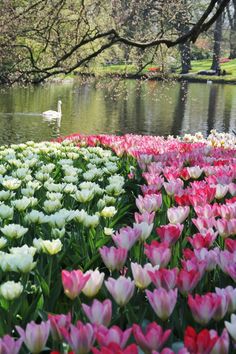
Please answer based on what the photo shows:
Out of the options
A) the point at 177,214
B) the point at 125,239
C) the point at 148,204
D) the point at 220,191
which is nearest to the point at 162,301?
the point at 125,239

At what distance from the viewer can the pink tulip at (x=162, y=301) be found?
5.10 ft

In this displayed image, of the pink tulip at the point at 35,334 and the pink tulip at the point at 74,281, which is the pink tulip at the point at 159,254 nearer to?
the pink tulip at the point at 74,281

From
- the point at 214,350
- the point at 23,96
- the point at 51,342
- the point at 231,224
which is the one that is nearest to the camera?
the point at 214,350

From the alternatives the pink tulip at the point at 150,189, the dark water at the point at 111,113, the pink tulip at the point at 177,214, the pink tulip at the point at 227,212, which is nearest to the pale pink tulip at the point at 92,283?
the pink tulip at the point at 177,214

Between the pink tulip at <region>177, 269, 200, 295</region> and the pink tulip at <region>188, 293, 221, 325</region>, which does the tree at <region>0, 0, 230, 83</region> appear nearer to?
the pink tulip at <region>177, 269, 200, 295</region>

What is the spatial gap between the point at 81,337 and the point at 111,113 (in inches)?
1166

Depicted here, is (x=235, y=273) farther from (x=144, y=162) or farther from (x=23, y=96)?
(x=23, y=96)

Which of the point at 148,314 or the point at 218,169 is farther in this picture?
the point at 218,169

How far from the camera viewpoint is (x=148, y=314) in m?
1.77

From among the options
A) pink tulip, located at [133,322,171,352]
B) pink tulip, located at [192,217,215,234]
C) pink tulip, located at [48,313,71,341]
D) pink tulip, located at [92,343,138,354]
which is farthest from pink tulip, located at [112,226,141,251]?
pink tulip, located at [92,343,138,354]

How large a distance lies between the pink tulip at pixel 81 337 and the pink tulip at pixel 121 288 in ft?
0.95

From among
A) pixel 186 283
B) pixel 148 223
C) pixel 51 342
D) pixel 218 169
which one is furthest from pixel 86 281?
pixel 218 169

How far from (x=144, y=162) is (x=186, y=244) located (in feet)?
7.26

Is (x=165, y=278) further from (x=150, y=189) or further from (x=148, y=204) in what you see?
(x=150, y=189)
